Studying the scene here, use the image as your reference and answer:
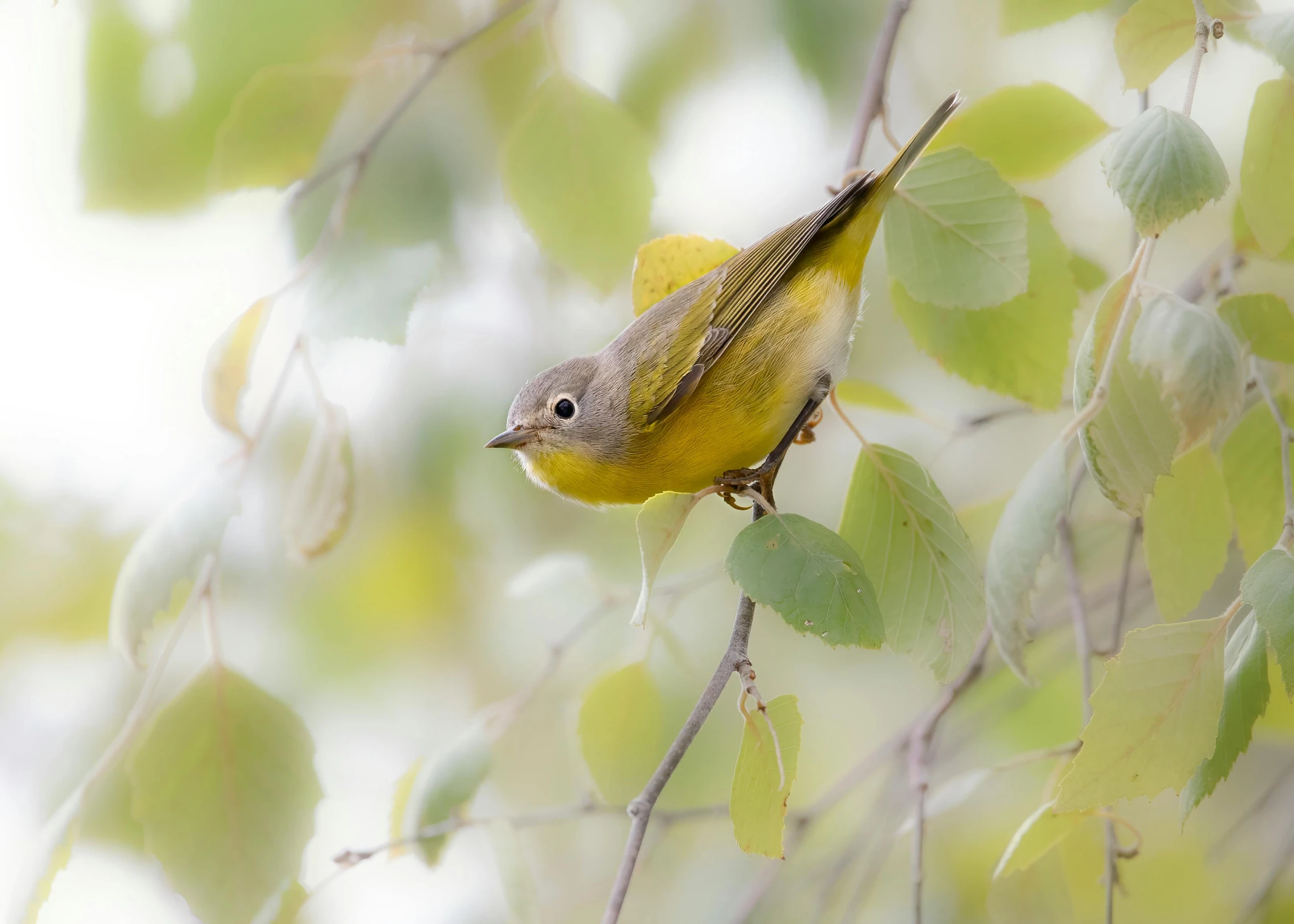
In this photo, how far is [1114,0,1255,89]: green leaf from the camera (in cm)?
53

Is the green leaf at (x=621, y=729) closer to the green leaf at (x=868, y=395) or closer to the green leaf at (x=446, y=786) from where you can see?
the green leaf at (x=446, y=786)

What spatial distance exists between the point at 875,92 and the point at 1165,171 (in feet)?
1.19

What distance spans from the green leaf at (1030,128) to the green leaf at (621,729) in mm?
505

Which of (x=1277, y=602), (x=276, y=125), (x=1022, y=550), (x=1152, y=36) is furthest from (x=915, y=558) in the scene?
(x=276, y=125)

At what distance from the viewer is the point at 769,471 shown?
691mm

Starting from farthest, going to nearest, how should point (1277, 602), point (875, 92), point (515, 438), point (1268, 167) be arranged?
point (515, 438) < point (875, 92) < point (1268, 167) < point (1277, 602)

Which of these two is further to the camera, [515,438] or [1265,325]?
[515,438]

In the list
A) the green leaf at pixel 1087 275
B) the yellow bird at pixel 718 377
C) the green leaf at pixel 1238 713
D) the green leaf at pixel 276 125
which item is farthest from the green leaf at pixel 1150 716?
the green leaf at pixel 276 125

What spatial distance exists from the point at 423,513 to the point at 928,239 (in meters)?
0.86

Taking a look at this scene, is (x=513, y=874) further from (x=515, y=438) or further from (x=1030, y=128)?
(x=1030, y=128)

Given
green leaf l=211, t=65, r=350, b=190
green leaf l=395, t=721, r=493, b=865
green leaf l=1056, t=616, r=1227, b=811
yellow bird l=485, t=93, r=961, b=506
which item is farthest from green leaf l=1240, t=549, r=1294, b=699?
green leaf l=211, t=65, r=350, b=190

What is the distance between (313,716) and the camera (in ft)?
4.23

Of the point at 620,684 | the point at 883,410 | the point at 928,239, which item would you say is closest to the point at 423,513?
the point at 620,684

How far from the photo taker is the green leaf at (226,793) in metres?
0.63
